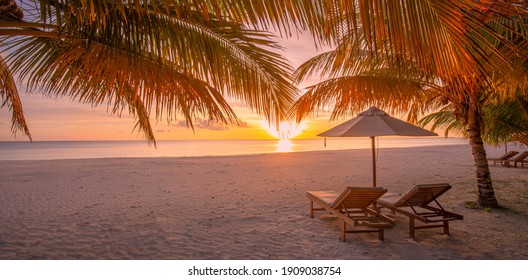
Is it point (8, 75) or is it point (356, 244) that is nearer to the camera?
point (8, 75)

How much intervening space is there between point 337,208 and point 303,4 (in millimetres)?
3440

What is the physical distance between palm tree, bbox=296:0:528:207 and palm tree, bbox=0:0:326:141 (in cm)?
81

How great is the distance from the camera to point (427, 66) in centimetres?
315

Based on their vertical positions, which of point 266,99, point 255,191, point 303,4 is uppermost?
point 303,4

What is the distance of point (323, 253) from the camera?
354 cm

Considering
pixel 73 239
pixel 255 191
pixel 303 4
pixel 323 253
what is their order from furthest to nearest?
pixel 255 191 → pixel 73 239 → pixel 323 253 → pixel 303 4

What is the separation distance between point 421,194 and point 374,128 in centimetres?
130

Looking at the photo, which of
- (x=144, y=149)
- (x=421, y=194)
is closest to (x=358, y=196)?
(x=421, y=194)

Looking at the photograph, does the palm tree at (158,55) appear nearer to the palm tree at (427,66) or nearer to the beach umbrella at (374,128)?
the palm tree at (427,66)

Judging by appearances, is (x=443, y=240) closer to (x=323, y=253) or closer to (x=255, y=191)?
(x=323, y=253)

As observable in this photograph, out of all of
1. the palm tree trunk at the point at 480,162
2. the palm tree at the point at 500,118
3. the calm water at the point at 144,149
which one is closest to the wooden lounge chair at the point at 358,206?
the palm tree trunk at the point at 480,162

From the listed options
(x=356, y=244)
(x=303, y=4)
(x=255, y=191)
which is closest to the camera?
(x=303, y=4)

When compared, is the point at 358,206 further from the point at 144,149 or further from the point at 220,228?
the point at 144,149
